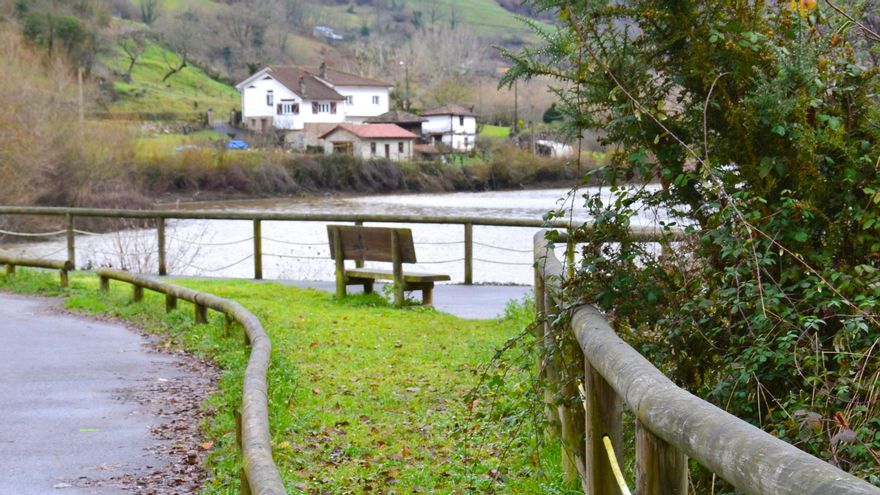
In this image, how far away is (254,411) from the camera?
5613 millimetres

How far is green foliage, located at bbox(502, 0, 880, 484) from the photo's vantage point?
168 inches

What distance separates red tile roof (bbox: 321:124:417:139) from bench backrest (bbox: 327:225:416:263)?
80.8m

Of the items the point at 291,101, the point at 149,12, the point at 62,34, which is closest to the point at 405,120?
the point at 291,101

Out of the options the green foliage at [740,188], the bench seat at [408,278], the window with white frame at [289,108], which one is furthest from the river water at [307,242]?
the window with white frame at [289,108]

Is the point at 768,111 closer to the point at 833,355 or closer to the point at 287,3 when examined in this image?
the point at 833,355

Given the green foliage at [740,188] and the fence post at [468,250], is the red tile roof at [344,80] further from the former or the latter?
the green foliage at [740,188]

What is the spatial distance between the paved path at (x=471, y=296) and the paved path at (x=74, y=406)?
4122mm

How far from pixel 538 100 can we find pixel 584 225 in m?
117

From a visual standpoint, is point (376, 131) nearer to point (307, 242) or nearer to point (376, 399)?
point (307, 242)

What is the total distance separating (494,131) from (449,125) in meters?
5.68

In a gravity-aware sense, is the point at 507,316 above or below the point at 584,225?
below

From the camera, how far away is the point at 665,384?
2.95 m

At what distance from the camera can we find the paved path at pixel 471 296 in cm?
1439

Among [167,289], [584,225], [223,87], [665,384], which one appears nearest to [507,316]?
[167,289]
